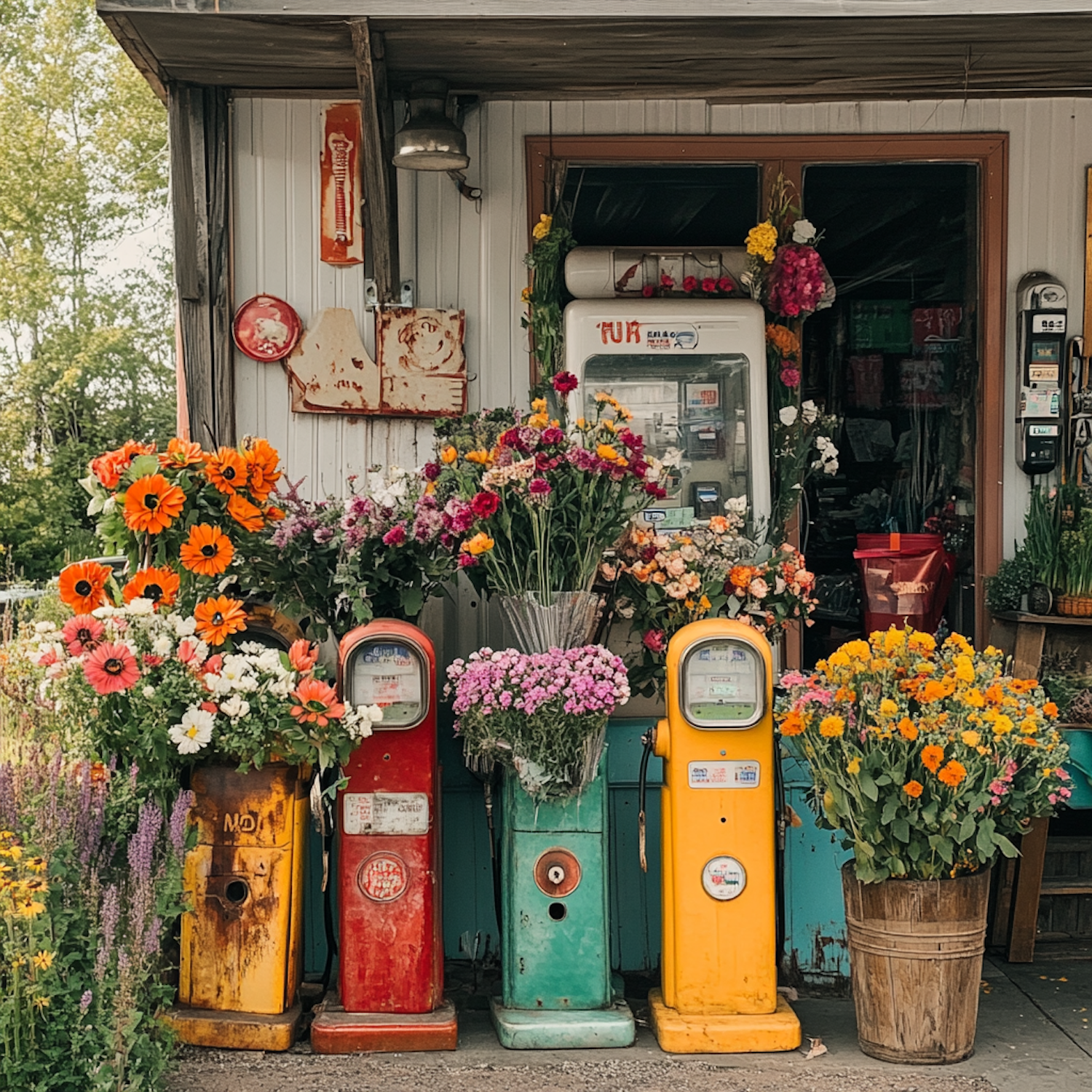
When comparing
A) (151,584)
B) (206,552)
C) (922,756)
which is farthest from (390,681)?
(922,756)

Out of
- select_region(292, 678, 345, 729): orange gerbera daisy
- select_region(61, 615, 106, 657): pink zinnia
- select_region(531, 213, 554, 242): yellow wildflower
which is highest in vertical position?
select_region(531, 213, 554, 242): yellow wildflower

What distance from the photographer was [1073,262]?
5.98 m

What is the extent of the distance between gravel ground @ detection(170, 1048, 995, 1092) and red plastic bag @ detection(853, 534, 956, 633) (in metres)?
2.43

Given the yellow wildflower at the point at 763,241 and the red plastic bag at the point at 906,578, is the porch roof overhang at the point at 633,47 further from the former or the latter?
the red plastic bag at the point at 906,578

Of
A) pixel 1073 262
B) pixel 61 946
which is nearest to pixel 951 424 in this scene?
pixel 1073 262

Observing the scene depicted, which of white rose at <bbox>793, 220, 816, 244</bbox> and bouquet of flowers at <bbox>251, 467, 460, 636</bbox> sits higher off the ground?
white rose at <bbox>793, 220, 816, 244</bbox>

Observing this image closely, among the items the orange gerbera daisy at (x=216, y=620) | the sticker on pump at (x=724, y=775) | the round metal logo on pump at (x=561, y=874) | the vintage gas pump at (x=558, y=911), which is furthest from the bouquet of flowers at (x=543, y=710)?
the orange gerbera daisy at (x=216, y=620)

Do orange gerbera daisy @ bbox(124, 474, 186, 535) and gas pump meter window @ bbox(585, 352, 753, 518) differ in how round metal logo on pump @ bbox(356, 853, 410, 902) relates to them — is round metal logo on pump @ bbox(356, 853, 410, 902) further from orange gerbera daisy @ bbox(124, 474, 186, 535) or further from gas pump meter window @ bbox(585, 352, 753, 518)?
gas pump meter window @ bbox(585, 352, 753, 518)

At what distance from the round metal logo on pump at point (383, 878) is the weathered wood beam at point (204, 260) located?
1.97 meters

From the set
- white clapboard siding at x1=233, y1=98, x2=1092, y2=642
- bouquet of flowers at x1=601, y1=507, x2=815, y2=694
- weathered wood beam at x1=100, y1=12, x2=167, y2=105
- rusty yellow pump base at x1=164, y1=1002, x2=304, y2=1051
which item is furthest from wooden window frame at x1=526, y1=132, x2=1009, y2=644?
rusty yellow pump base at x1=164, y1=1002, x2=304, y2=1051

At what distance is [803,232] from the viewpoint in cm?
575

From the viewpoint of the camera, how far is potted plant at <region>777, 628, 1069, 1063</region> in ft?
14.0

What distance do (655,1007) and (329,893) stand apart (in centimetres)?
124

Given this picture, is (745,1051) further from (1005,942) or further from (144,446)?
(144,446)
